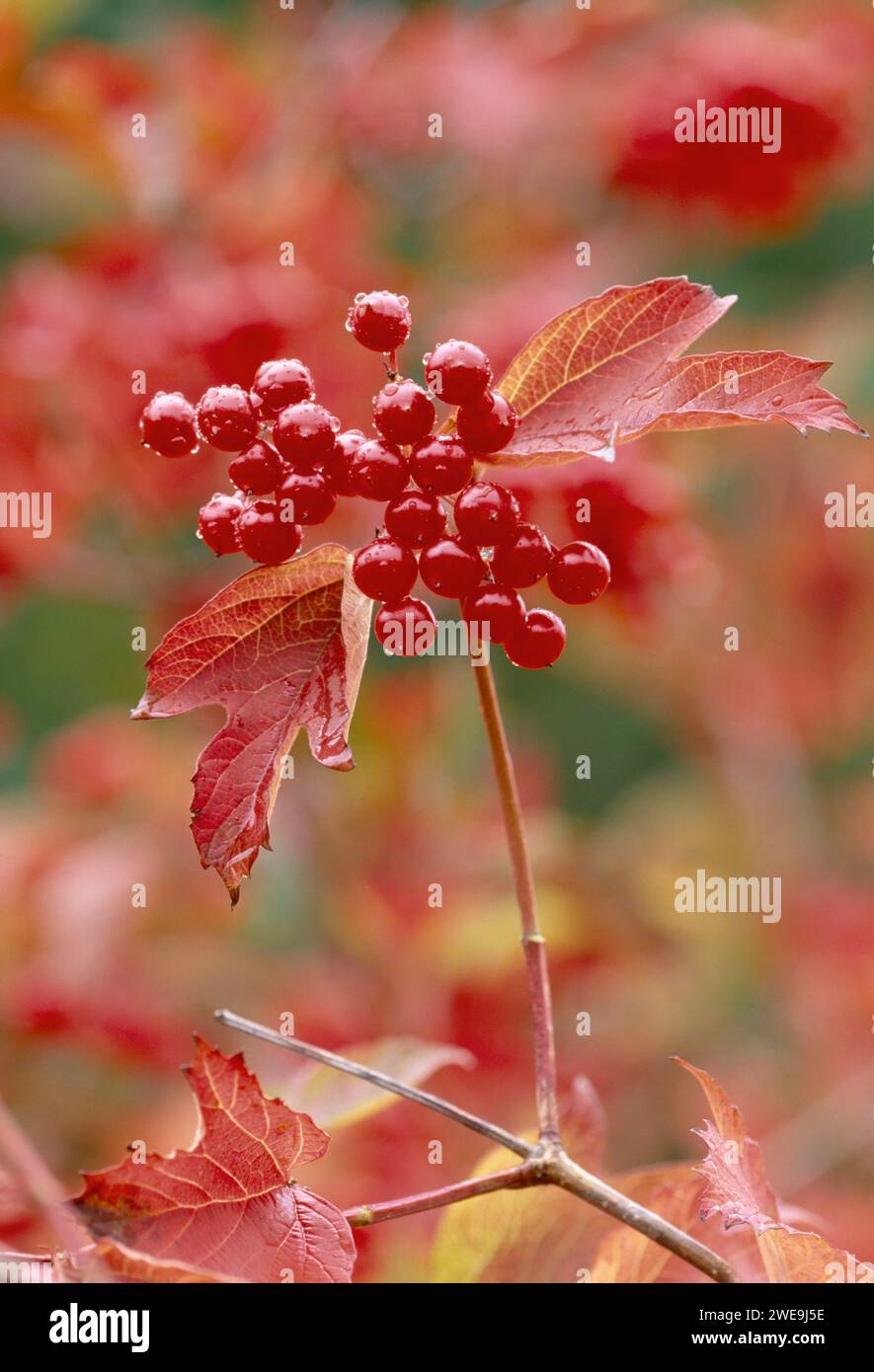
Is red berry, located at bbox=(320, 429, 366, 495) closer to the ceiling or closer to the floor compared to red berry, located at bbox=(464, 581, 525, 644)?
closer to the ceiling

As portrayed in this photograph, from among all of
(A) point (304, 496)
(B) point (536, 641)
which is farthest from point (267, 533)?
(B) point (536, 641)

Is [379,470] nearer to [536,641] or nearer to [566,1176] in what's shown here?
[536,641]

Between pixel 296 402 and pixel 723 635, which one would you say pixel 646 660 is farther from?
pixel 296 402

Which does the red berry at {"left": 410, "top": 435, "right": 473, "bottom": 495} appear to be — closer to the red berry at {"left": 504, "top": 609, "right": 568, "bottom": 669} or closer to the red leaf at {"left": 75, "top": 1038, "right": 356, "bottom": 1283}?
the red berry at {"left": 504, "top": 609, "right": 568, "bottom": 669}

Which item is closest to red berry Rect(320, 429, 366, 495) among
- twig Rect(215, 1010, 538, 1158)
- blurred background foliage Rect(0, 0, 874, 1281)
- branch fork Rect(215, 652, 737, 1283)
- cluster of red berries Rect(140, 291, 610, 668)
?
cluster of red berries Rect(140, 291, 610, 668)
